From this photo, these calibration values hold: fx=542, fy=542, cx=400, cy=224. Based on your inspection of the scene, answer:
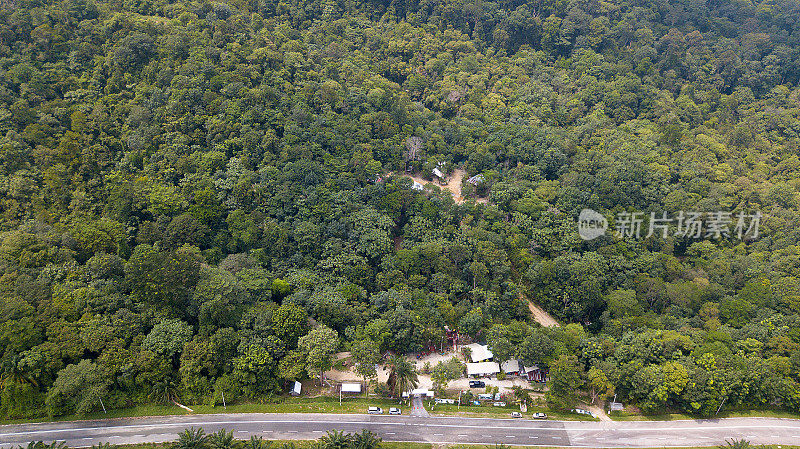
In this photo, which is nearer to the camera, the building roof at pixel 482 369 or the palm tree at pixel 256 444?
the palm tree at pixel 256 444

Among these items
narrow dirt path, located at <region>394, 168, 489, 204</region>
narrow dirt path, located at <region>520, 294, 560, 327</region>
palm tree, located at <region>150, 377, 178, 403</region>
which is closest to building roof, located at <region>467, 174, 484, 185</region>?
narrow dirt path, located at <region>394, 168, 489, 204</region>

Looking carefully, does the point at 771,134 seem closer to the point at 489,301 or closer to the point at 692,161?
the point at 692,161

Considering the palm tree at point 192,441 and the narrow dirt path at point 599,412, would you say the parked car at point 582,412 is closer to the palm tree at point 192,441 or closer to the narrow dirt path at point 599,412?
the narrow dirt path at point 599,412

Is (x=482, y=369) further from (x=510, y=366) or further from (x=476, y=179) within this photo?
(x=476, y=179)

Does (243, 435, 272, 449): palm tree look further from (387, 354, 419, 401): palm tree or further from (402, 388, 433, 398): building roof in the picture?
(402, 388, 433, 398): building roof

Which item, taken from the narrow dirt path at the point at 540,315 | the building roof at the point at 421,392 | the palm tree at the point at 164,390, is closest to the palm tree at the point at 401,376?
the building roof at the point at 421,392

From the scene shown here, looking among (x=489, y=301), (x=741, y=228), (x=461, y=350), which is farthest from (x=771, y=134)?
(x=461, y=350)
